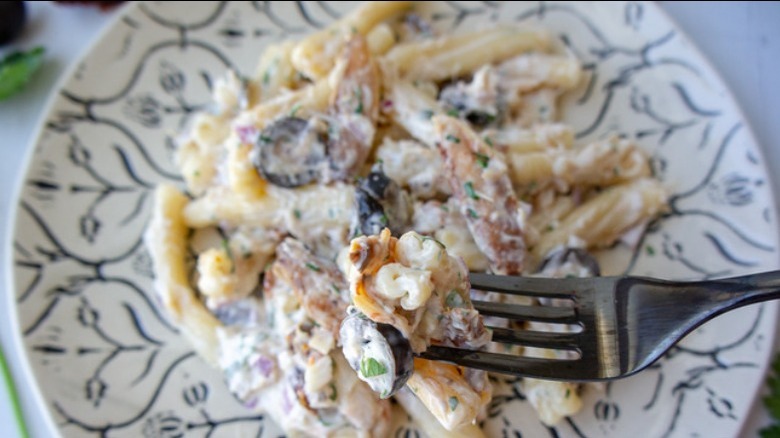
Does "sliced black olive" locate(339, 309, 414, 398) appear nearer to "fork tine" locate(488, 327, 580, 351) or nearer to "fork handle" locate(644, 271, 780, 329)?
"fork tine" locate(488, 327, 580, 351)

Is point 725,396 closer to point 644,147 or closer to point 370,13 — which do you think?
point 644,147

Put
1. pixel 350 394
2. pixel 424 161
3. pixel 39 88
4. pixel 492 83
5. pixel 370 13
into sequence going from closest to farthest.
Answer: pixel 350 394 < pixel 424 161 < pixel 492 83 < pixel 370 13 < pixel 39 88

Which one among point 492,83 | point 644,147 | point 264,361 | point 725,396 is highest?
point 492,83

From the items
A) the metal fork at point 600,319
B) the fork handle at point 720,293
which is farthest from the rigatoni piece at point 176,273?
the fork handle at point 720,293

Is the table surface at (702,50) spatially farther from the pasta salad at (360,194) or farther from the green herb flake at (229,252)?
the green herb flake at (229,252)

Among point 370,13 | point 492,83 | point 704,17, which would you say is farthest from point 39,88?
point 704,17

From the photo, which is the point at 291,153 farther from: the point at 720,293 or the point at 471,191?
the point at 720,293
